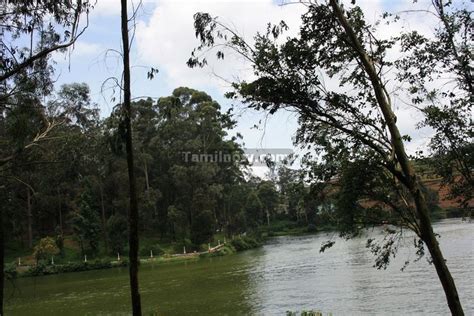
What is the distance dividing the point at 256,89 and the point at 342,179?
2.39 metres

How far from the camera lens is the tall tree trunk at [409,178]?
306 inches

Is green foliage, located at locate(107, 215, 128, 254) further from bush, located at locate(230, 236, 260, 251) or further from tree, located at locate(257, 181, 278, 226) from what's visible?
tree, located at locate(257, 181, 278, 226)

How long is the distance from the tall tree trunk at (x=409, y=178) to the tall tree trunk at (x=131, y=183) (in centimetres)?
381

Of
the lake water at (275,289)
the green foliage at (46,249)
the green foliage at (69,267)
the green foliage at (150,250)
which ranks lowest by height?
the lake water at (275,289)

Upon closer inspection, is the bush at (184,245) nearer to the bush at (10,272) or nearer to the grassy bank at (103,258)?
the grassy bank at (103,258)

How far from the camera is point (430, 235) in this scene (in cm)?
802

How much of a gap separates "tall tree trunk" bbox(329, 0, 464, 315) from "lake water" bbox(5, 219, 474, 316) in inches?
103

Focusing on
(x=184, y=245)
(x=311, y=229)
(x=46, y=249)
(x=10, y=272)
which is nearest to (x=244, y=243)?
(x=184, y=245)

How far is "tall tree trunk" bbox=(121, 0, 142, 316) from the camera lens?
8.34 metres

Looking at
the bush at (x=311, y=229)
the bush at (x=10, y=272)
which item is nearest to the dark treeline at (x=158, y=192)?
the bush at (x=311, y=229)

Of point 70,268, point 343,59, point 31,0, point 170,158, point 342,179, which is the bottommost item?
point 70,268

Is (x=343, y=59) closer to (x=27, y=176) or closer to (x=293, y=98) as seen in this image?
(x=293, y=98)

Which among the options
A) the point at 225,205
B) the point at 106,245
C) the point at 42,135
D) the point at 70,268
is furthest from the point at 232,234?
the point at 42,135

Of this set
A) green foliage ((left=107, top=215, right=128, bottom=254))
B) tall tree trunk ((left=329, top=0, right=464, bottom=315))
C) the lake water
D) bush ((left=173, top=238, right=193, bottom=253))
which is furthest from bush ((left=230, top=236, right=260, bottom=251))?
tall tree trunk ((left=329, top=0, right=464, bottom=315))
